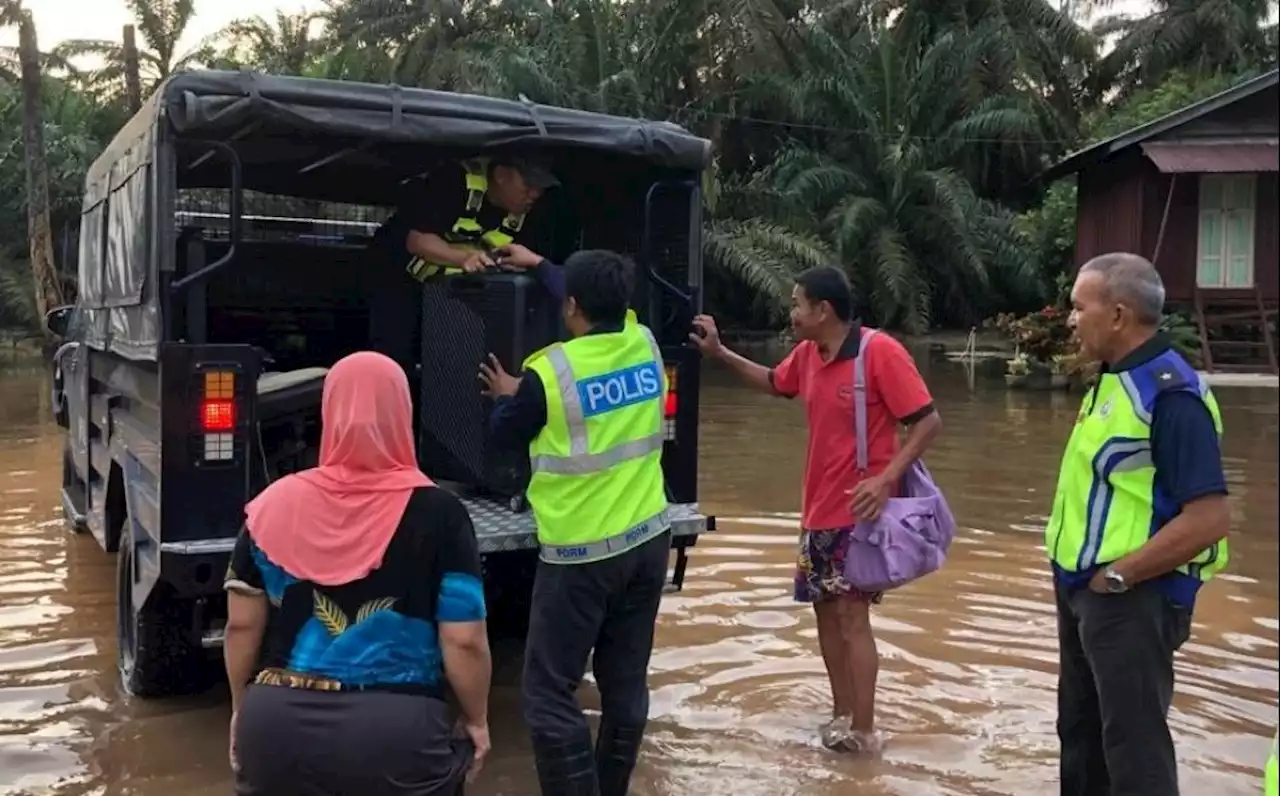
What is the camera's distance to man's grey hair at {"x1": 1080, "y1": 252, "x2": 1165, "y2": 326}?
137 inches

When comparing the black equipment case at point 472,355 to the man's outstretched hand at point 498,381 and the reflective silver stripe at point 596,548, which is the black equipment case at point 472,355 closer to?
the man's outstretched hand at point 498,381

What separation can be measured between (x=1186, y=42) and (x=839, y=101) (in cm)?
1059

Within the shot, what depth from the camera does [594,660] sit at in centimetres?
410

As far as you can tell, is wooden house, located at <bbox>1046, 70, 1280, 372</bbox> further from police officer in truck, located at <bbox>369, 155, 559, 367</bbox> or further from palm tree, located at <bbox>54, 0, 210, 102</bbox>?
palm tree, located at <bbox>54, 0, 210, 102</bbox>

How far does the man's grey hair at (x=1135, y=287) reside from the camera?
11.4 feet

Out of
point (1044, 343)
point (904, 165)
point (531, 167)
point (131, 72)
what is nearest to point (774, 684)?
point (531, 167)

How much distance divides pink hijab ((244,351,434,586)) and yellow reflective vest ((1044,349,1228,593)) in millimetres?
1762

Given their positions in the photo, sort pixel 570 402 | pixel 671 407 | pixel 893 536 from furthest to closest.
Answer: pixel 671 407
pixel 893 536
pixel 570 402

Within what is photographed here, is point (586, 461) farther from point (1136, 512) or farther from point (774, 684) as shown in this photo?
point (774, 684)

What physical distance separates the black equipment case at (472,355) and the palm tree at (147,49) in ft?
94.6

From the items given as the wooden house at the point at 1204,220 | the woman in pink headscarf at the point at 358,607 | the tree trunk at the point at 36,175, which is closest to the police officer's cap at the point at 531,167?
the woman in pink headscarf at the point at 358,607

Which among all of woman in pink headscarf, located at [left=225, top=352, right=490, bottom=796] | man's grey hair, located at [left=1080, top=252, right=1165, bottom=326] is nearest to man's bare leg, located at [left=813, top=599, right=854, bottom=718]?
man's grey hair, located at [left=1080, top=252, right=1165, bottom=326]

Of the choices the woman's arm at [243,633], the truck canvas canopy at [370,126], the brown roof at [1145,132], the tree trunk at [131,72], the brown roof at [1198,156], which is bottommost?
the woman's arm at [243,633]

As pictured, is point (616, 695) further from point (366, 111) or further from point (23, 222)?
point (23, 222)
